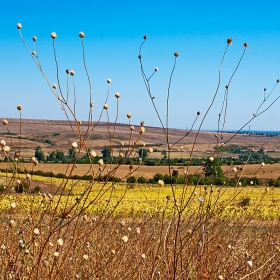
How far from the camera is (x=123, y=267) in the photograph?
332 cm

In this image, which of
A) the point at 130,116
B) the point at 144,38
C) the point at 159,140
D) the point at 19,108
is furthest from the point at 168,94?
the point at 159,140

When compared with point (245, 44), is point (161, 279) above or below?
below

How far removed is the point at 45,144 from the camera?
88375 millimetres

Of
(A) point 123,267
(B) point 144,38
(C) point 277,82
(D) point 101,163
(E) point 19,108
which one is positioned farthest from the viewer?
(A) point 123,267

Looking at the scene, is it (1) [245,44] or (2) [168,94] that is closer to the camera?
(2) [168,94]

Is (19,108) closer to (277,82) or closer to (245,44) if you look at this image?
(245,44)

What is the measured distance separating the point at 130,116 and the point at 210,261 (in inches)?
65.2

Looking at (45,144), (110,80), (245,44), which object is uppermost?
(245,44)

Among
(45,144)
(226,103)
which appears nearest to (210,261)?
(226,103)

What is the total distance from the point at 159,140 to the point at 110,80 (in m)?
108

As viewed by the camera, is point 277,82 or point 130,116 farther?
point 277,82

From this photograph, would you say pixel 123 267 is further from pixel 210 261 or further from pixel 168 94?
pixel 168 94

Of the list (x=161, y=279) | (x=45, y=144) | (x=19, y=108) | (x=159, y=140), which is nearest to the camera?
(x=19, y=108)

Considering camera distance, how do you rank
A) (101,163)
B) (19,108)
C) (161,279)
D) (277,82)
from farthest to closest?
1. (161,279)
2. (277,82)
3. (19,108)
4. (101,163)
